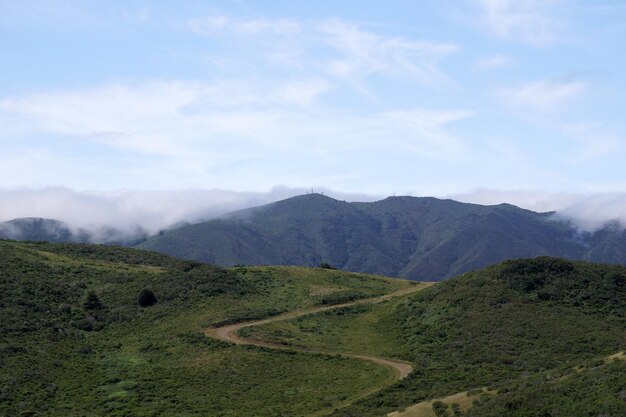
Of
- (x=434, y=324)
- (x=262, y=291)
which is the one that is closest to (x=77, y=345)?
(x=262, y=291)

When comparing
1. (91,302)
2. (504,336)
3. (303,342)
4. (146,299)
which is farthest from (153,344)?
(504,336)

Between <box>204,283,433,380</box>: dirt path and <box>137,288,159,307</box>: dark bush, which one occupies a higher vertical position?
<box>137,288,159,307</box>: dark bush

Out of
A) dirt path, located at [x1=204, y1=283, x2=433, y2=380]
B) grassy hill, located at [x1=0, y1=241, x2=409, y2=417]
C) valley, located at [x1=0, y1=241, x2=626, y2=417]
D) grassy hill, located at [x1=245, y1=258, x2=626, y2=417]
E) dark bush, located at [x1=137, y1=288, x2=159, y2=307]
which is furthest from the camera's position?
dark bush, located at [x1=137, y1=288, x2=159, y2=307]

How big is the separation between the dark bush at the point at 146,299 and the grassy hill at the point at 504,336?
60.2ft

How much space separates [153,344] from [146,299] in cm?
1546

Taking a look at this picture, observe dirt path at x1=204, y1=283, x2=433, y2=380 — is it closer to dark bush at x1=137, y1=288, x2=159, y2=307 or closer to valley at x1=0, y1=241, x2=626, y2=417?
valley at x1=0, y1=241, x2=626, y2=417

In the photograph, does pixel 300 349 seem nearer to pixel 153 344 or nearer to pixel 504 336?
pixel 153 344

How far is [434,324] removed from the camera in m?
69.9

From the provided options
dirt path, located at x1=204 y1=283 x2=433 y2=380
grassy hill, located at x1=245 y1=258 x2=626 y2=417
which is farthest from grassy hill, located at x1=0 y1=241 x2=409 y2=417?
grassy hill, located at x1=245 y1=258 x2=626 y2=417

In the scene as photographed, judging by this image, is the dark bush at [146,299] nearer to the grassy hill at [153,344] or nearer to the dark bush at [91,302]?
the grassy hill at [153,344]

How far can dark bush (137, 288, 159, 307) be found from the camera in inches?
3187

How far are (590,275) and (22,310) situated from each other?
227 ft

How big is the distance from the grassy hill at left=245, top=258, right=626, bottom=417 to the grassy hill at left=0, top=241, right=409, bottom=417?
577cm

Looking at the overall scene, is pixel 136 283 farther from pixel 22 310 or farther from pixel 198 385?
pixel 198 385
